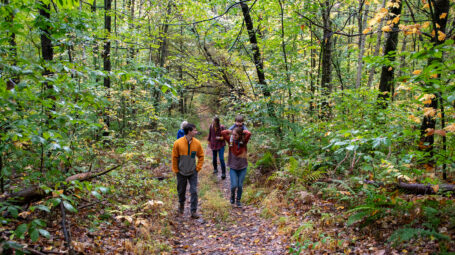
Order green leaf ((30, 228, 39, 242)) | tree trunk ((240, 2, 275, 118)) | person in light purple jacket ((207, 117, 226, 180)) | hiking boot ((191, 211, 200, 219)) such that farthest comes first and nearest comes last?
person in light purple jacket ((207, 117, 226, 180))
tree trunk ((240, 2, 275, 118))
hiking boot ((191, 211, 200, 219))
green leaf ((30, 228, 39, 242))

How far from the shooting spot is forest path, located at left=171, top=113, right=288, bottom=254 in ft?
16.2

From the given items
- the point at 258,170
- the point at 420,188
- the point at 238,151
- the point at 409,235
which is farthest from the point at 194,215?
the point at 420,188

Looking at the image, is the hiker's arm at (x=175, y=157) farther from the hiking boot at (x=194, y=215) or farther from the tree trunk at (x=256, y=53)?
the tree trunk at (x=256, y=53)

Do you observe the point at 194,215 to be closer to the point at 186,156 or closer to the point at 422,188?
the point at 186,156

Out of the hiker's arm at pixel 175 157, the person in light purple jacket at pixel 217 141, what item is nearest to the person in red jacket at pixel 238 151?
the hiker's arm at pixel 175 157

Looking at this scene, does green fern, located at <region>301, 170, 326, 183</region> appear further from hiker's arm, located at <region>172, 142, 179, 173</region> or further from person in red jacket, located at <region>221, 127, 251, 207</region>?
hiker's arm, located at <region>172, 142, 179, 173</region>

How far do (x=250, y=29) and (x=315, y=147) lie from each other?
585 centimetres

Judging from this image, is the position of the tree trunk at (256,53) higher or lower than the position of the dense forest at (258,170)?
higher

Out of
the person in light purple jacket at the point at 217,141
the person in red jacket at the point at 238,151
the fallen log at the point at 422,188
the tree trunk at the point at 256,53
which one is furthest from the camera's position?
the person in light purple jacket at the point at 217,141

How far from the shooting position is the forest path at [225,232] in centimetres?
493

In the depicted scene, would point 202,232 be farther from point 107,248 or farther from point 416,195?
→ point 416,195

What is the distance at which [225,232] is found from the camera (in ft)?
18.9

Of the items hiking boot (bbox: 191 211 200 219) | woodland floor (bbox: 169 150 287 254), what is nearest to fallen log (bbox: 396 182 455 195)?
woodland floor (bbox: 169 150 287 254)

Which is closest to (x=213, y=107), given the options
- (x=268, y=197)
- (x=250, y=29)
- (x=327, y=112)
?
(x=250, y=29)
